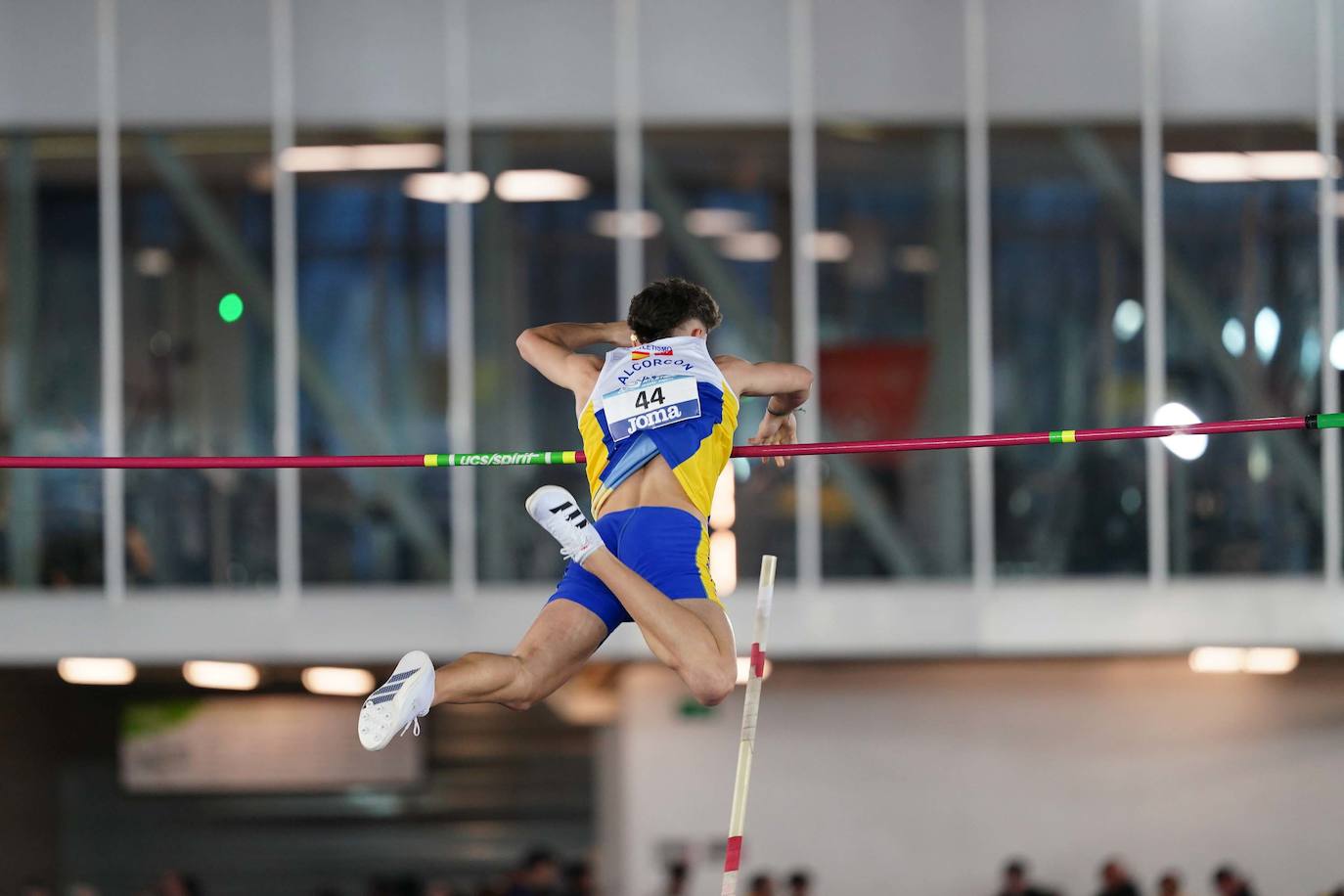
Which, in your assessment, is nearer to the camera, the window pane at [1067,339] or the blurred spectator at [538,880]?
the blurred spectator at [538,880]

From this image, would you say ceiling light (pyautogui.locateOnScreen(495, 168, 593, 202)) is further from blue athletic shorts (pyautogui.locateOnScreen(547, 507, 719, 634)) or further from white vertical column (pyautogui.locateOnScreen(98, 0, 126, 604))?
blue athletic shorts (pyautogui.locateOnScreen(547, 507, 719, 634))

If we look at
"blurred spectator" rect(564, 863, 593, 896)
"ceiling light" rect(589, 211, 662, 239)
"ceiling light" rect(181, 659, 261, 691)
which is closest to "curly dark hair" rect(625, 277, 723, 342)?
"blurred spectator" rect(564, 863, 593, 896)

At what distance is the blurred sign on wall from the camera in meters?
19.2

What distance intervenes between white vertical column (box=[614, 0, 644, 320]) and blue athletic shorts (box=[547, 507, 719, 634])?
8360 millimetres

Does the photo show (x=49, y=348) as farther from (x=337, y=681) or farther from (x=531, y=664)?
(x=531, y=664)

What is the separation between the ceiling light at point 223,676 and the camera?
57.8 feet

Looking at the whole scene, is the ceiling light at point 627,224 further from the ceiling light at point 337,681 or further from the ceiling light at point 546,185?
the ceiling light at point 337,681

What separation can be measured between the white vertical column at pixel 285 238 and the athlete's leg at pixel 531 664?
28.8 feet

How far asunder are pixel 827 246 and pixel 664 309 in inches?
335

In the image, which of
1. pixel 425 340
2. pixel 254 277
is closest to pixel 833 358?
pixel 425 340

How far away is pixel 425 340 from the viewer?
15062 millimetres

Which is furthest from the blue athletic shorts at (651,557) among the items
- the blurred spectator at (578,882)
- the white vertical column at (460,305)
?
the white vertical column at (460,305)

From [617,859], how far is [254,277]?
5.71 m

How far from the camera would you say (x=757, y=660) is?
6844 mm
